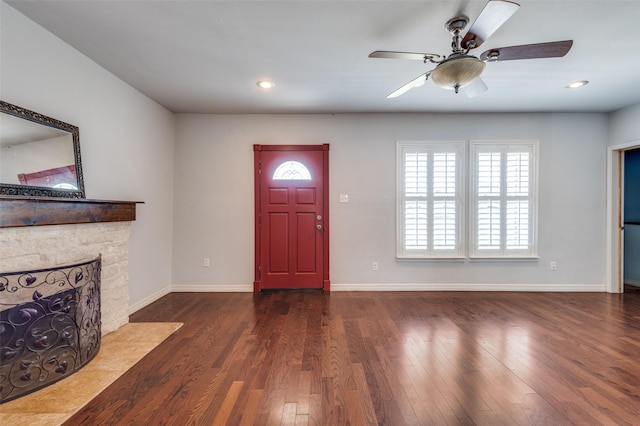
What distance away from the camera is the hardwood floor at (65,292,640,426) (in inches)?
64.3

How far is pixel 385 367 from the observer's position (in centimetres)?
210

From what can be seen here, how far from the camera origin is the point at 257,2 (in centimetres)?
186

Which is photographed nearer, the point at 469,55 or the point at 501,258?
the point at 469,55

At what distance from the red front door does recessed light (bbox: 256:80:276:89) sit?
99 centimetres

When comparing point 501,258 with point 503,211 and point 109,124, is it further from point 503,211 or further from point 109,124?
point 109,124

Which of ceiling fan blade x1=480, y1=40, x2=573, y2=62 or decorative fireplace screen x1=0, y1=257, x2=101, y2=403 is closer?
decorative fireplace screen x1=0, y1=257, x2=101, y2=403

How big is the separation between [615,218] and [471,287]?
2225mm

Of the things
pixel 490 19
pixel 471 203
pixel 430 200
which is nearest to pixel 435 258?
pixel 430 200

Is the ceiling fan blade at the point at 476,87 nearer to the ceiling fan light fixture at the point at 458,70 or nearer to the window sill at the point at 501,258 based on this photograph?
the ceiling fan light fixture at the point at 458,70

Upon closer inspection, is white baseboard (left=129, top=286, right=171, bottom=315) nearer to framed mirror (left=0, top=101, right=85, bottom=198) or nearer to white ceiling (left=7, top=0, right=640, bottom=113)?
framed mirror (left=0, top=101, right=85, bottom=198)

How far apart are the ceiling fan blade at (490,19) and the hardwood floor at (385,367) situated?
224 cm

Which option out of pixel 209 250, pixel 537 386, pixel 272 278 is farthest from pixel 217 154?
pixel 537 386

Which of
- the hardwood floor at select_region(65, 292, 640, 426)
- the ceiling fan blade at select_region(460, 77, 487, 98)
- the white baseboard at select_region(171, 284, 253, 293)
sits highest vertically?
the ceiling fan blade at select_region(460, 77, 487, 98)

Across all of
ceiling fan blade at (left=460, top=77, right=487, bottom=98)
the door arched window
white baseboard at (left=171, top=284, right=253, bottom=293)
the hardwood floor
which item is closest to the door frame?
the hardwood floor
